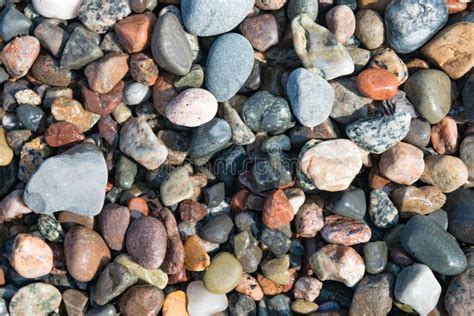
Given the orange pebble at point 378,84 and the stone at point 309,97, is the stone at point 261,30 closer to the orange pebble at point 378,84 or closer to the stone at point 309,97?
the stone at point 309,97

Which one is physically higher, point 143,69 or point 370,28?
point 370,28

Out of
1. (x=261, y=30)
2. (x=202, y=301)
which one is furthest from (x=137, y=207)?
(x=261, y=30)

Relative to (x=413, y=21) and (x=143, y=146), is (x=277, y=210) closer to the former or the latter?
(x=143, y=146)

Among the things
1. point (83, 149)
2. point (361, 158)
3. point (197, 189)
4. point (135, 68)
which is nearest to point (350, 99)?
point (361, 158)

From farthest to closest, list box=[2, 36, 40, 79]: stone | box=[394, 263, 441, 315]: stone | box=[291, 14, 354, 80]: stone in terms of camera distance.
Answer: box=[2, 36, 40, 79]: stone → box=[291, 14, 354, 80]: stone → box=[394, 263, 441, 315]: stone

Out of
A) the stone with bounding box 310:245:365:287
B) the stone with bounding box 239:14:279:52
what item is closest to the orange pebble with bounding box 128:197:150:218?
the stone with bounding box 310:245:365:287

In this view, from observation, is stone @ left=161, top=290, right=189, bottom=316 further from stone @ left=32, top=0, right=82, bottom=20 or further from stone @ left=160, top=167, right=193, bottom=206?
stone @ left=32, top=0, right=82, bottom=20
